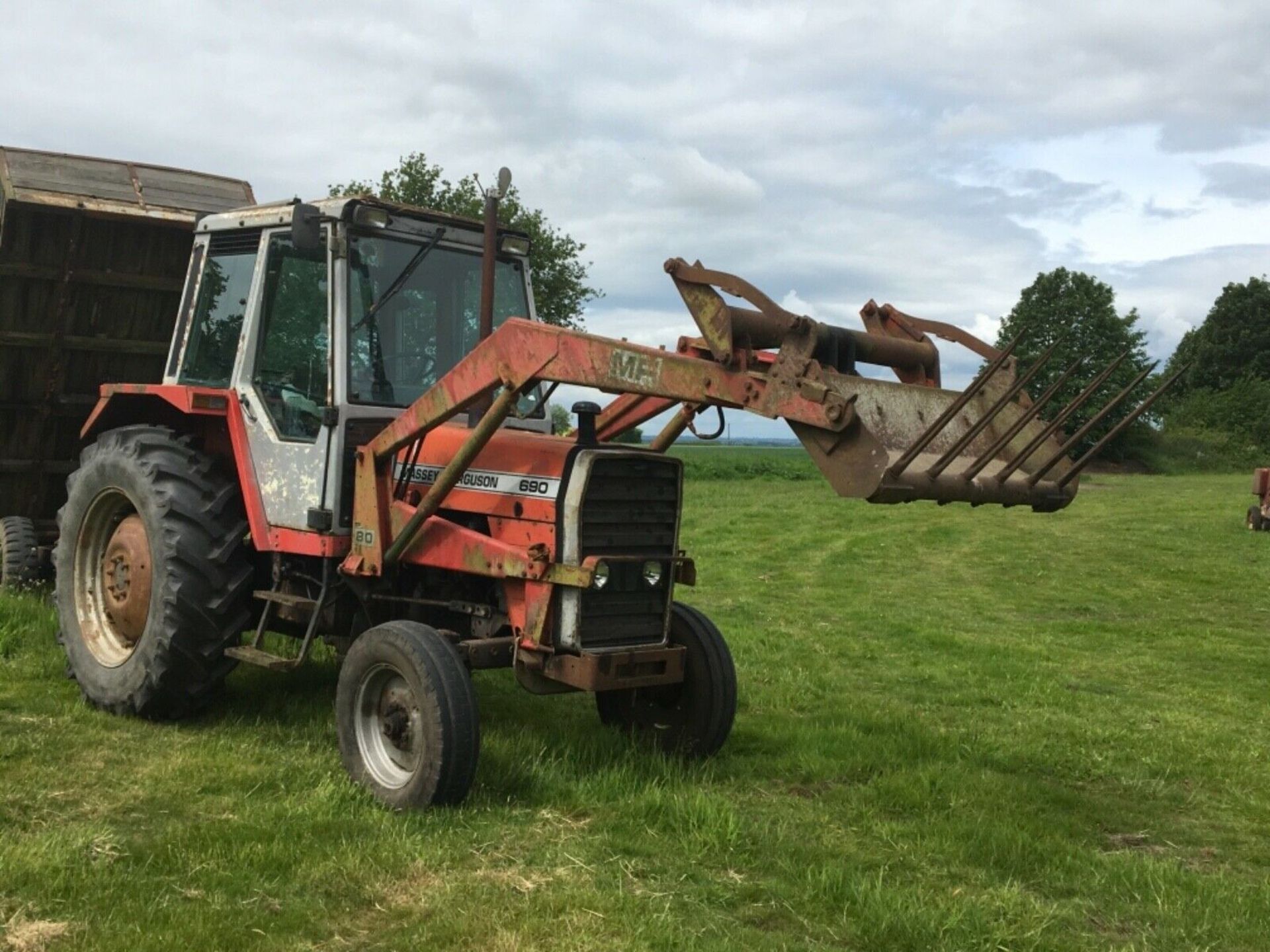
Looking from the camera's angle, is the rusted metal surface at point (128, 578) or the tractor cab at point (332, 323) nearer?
the tractor cab at point (332, 323)

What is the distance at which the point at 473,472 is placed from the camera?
582 cm

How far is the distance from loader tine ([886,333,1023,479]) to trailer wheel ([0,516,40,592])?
6.70 m

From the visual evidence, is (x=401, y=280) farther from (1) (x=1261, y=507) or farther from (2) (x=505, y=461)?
(1) (x=1261, y=507)

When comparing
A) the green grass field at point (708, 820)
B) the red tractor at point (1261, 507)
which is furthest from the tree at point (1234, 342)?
the green grass field at point (708, 820)

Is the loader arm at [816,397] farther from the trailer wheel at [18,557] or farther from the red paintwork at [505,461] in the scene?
the trailer wheel at [18,557]

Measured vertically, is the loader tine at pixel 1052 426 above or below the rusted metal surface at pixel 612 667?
above

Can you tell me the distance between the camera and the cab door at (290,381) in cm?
590

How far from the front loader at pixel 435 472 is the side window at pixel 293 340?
0.04 feet

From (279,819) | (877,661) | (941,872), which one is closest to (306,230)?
(279,819)

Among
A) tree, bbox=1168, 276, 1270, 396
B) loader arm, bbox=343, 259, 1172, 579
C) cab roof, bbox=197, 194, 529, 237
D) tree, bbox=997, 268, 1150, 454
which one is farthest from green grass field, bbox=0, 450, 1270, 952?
tree, bbox=1168, 276, 1270, 396

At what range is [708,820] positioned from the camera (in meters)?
4.94

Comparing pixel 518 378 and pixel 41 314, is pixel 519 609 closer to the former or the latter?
pixel 518 378

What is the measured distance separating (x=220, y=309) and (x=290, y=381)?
838mm

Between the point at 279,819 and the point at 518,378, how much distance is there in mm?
1982
